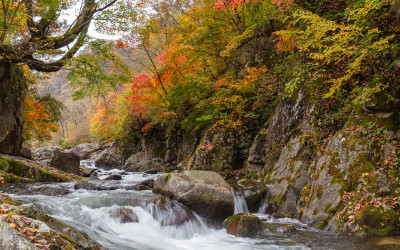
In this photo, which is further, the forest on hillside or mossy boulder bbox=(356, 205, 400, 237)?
the forest on hillside

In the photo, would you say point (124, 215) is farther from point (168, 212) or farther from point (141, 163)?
point (141, 163)

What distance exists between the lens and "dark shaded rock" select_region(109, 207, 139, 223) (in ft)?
20.4

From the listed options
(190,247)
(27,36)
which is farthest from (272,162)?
(27,36)

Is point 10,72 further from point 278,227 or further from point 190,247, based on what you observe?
point 278,227

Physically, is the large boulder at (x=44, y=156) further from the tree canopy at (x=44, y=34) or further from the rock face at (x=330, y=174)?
the rock face at (x=330, y=174)

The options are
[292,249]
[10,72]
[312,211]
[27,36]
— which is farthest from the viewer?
[10,72]

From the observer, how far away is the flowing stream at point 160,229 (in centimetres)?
534

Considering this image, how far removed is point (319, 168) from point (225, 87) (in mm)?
7374

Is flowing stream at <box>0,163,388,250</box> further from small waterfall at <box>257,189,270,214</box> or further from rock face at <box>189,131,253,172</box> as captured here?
rock face at <box>189,131,253,172</box>

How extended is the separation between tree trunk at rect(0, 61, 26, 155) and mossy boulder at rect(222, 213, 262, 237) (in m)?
10.4

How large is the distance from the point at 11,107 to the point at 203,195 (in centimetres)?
986

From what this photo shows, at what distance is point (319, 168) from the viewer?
22.7 ft

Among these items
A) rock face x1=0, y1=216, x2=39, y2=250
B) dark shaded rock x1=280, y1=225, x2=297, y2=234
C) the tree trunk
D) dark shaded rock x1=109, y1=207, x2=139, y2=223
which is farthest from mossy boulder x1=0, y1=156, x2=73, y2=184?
dark shaded rock x1=280, y1=225, x2=297, y2=234

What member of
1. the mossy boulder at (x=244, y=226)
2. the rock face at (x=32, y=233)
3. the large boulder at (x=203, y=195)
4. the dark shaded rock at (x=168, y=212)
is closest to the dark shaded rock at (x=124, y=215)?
the dark shaded rock at (x=168, y=212)
